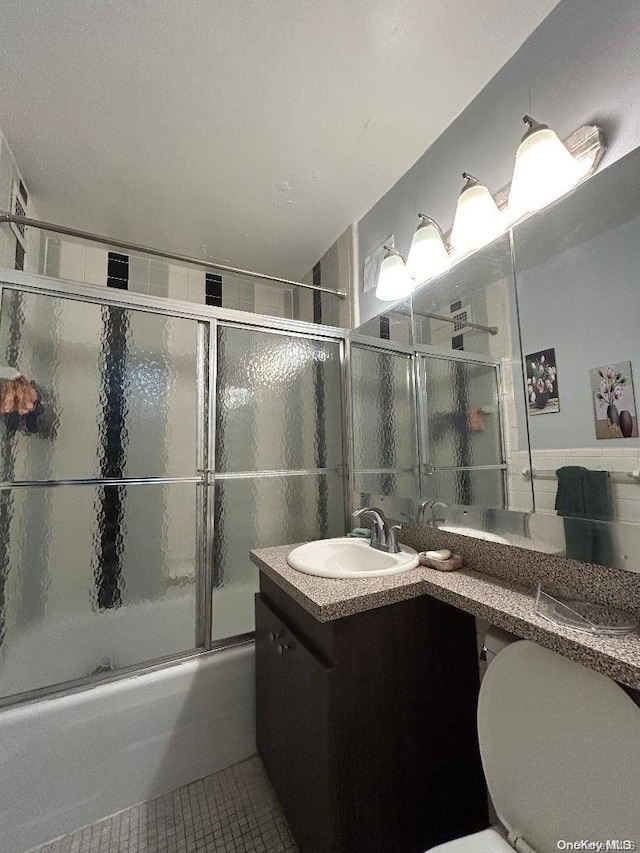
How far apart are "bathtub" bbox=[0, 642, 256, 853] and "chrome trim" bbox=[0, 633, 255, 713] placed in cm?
2

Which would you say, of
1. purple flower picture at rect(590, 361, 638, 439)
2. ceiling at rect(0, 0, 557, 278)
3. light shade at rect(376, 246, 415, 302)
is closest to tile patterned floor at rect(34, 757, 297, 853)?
purple flower picture at rect(590, 361, 638, 439)

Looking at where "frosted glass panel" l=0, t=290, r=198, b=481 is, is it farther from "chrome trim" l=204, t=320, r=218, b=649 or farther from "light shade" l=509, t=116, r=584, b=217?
"light shade" l=509, t=116, r=584, b=217

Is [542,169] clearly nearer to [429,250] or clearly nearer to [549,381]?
[429,250]

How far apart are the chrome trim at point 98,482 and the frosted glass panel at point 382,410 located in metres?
0.79

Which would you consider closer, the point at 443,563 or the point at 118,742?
the point at 443,563

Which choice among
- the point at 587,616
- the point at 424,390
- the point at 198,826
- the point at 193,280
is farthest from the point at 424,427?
the point at 193,280

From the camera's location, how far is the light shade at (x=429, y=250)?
4.20 feet

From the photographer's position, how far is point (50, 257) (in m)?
1.91

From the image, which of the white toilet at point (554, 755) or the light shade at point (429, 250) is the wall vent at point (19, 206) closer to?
the light shade at point (429, 250)

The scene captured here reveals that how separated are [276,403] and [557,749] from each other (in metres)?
1.44

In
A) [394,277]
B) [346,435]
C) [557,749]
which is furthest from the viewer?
[346,435]

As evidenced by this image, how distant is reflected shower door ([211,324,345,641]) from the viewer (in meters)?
1.54

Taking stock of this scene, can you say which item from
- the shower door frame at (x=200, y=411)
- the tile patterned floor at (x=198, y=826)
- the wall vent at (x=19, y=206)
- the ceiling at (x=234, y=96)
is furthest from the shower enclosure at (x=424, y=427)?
the wall vent at (x=19, y=206)

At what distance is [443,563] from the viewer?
1.09m
